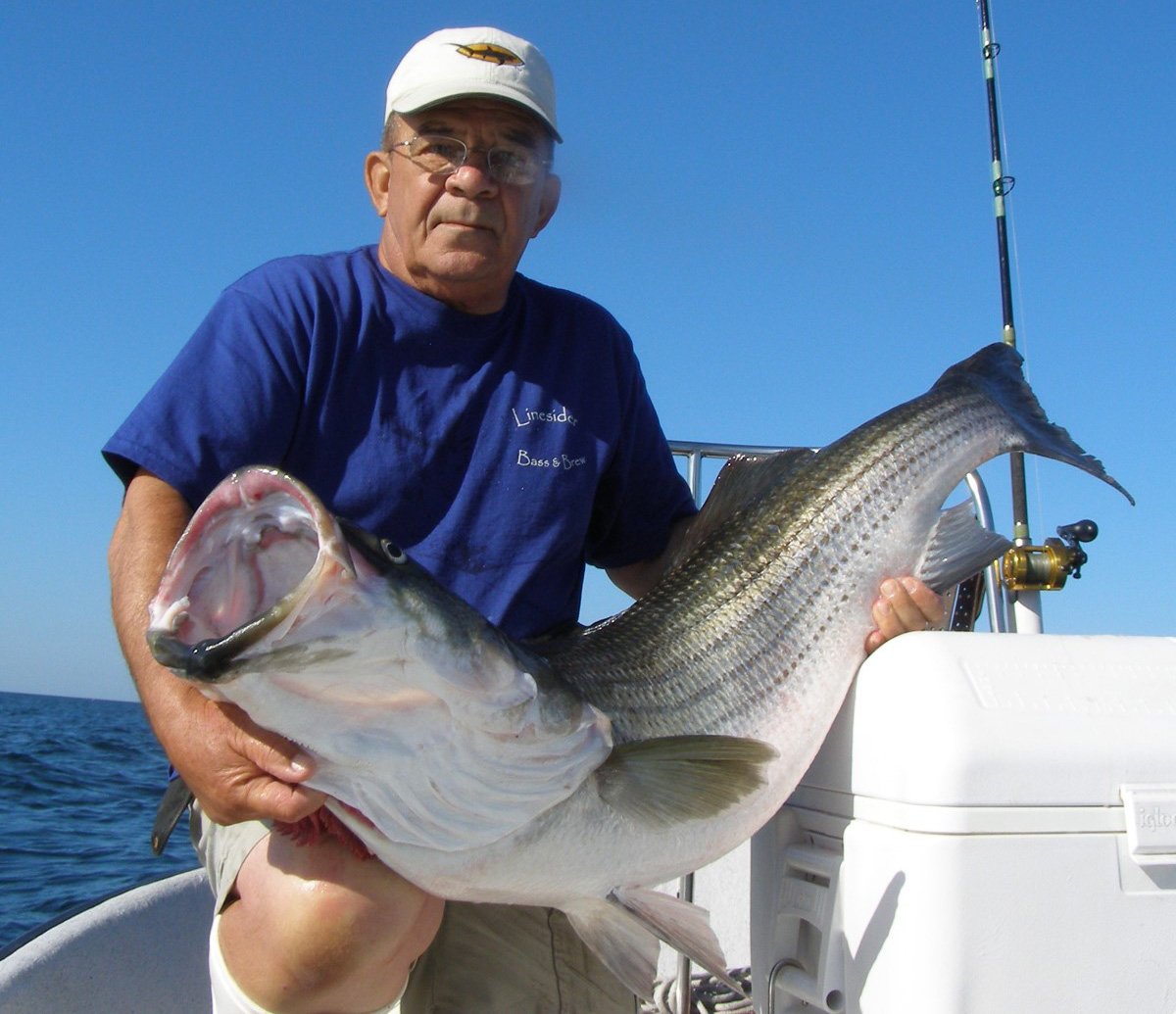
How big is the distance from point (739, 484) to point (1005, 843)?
1.39m

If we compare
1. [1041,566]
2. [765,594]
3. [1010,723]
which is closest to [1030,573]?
[1041,566]

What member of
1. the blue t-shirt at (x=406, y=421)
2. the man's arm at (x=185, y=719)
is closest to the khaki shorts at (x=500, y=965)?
the man's arm at (x=185, y=719)

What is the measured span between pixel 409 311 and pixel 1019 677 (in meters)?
1.87

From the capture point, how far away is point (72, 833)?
1288 centimetres

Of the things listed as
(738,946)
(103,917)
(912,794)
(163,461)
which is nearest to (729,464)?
(912,794)

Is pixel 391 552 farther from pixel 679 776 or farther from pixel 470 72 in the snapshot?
pixel 470 72

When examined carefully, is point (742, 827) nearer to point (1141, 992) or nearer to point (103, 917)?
point (1141, 992)

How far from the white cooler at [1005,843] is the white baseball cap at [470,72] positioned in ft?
6.33

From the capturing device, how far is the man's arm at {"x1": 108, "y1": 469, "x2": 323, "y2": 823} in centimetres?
191

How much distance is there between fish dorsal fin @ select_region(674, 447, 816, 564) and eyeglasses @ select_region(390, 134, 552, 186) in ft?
3.48

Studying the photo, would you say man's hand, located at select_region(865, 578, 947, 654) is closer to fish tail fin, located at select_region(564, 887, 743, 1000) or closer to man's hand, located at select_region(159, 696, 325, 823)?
fish tail fin, located at select_region(564, 887, 743, 1000)

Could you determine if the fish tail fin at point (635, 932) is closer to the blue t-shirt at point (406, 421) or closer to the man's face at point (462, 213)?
the blue t-shirt at point (406, 421)

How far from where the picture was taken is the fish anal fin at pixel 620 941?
233 centimetres

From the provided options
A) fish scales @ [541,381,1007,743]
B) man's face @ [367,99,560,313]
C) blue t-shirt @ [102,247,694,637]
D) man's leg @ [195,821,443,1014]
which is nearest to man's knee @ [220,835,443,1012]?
man's leg @ [195,821,443,1014]
